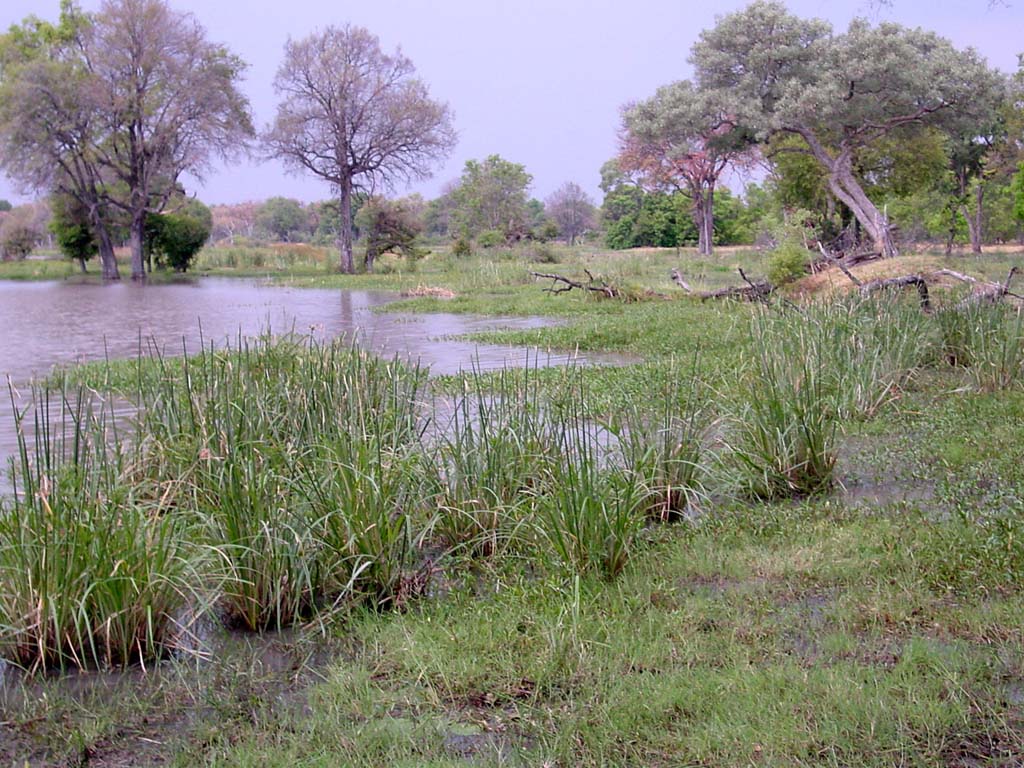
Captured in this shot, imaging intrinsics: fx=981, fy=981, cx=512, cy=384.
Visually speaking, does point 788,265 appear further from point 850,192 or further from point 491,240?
point 491,240

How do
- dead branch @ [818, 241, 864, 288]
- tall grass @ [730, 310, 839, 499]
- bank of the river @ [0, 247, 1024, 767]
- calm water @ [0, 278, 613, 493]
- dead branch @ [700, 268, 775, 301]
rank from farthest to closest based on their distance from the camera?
dead branch @ [700, 268, 775, 301]
dead branch @ [818, 241, 864, 288]
calm water @ [0, 278, 613, 493]
tall grass @ [730, 310, 839, 499]
bank of the river @ [0, 247, 1024, 767]

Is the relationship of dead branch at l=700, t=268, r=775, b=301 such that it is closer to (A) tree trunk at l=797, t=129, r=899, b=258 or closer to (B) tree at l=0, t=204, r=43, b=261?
(A) tree trunk at l=797, t=129, r=899, b=258

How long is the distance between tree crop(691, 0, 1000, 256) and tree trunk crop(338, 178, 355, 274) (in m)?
14.7

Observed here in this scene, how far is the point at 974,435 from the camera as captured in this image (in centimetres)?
552

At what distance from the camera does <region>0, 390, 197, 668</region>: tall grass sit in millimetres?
3066

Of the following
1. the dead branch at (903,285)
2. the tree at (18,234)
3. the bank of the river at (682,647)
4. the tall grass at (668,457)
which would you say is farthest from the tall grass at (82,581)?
the tree at (18,234)

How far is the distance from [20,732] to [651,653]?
5.87 feet

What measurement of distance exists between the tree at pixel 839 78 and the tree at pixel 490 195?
3002 cm

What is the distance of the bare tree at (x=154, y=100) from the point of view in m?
32.7

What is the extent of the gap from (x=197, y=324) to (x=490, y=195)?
39183mm

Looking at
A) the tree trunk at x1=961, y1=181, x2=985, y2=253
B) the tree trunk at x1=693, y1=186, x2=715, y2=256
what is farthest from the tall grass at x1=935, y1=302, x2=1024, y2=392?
the tree trunk at x1=693, y1=186, x2=715, y2=256

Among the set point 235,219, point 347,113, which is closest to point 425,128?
point 347,113

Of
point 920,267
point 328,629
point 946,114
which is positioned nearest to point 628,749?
point 328,629

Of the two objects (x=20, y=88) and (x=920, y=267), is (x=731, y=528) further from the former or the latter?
(x=20, y=88)
